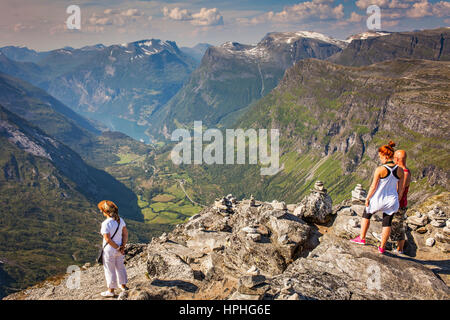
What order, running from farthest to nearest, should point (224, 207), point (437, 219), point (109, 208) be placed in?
point (224, 207) < point (437, 219) < point (109, 208)

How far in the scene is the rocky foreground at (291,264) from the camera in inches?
705

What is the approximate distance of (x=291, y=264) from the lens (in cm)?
2170

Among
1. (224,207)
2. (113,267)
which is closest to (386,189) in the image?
(113,267)

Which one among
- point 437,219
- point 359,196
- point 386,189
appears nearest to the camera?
point 386,189

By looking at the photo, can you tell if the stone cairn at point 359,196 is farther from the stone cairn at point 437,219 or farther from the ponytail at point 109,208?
the ponytail at point 109,208

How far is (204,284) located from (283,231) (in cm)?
861

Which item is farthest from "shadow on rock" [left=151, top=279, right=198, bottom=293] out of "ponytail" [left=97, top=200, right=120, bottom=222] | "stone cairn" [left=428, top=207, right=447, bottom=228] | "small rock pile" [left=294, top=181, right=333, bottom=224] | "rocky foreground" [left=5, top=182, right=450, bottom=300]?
"stone cairn" [left=428, top=207, right=447, bottom=228]

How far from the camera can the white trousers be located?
795 inches

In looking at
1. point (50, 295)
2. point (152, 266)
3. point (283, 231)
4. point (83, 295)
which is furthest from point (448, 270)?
point (50, 295)

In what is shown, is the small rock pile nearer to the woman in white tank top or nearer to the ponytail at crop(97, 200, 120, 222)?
the woman in white tank top

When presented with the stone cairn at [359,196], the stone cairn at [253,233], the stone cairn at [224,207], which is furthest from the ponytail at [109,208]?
the stone cairn at [359,196]

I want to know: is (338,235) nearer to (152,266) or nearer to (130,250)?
(152,266)

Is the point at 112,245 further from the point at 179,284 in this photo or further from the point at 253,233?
the point at 253,233

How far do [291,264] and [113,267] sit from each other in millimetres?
13074
